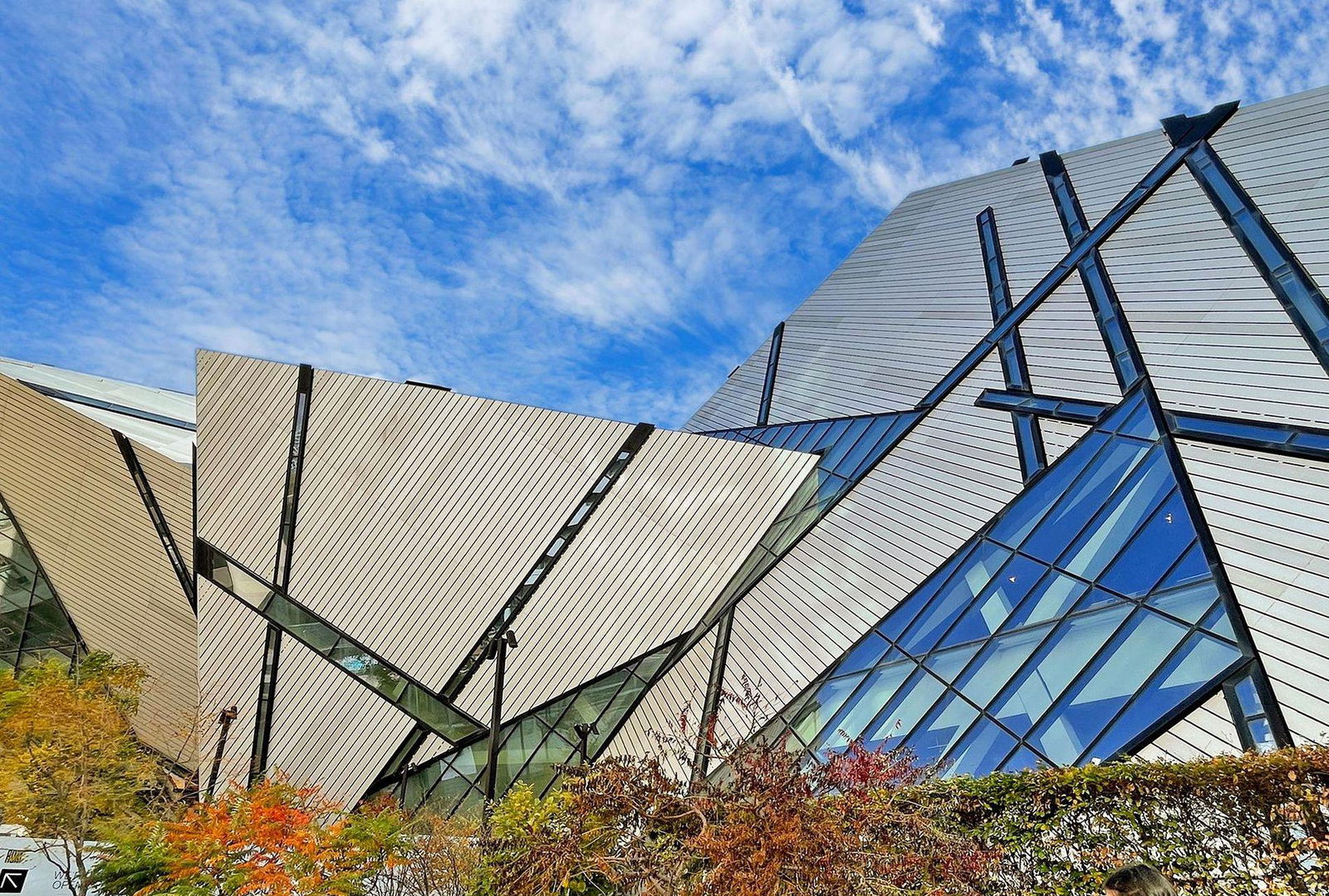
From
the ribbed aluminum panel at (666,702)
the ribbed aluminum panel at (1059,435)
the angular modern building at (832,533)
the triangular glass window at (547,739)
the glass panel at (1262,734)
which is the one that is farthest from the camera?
the triangular glass window at (547,739)

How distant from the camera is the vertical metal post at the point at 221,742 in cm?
2159

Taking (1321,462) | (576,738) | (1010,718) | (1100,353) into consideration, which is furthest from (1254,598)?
(576,738)

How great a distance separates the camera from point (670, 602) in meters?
20.9

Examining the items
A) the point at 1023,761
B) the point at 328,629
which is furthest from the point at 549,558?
the point at 1023,761

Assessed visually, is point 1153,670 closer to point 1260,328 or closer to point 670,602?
point 1260,328

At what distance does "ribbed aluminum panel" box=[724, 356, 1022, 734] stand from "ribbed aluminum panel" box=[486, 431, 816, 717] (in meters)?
1.40

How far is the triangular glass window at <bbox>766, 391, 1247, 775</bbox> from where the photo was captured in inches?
434

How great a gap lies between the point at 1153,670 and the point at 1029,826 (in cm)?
268

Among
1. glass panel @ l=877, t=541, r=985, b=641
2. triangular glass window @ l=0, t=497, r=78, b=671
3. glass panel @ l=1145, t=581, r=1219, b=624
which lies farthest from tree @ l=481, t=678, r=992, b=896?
triangular glass window @ l=0, t=497, r=78, b=671

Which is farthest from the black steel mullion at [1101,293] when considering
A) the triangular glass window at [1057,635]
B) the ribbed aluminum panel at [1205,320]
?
the triangular glass window at [1057,635]

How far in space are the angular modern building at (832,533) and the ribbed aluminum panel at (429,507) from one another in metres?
0.08

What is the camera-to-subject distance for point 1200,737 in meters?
9.82

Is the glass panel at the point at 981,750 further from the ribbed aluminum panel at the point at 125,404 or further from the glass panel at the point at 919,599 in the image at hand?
the ribbed aluminum panel at the point at 125,404

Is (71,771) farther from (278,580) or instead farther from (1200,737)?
(1200,737)
